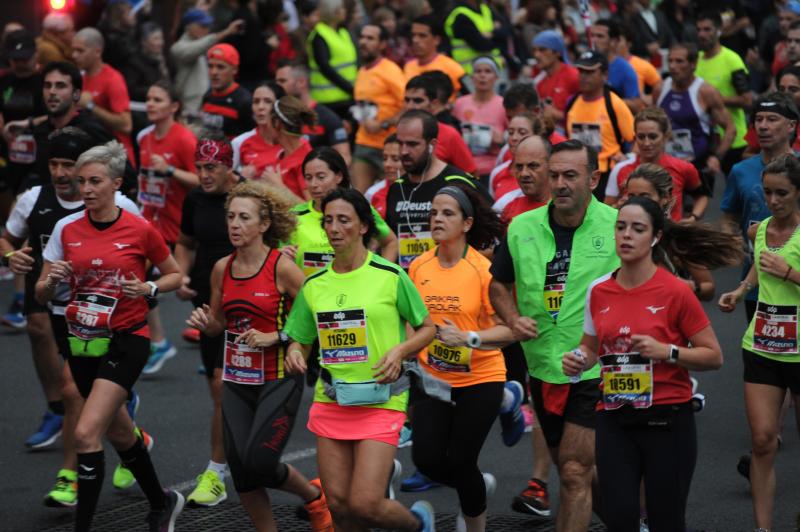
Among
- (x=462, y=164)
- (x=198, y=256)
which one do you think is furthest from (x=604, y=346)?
(x=462, y=164)

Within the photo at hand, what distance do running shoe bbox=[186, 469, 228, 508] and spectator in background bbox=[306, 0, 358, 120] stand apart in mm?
7683

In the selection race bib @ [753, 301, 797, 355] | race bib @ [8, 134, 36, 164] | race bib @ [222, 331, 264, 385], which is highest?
race bib @ [8, 134, 36, 164]

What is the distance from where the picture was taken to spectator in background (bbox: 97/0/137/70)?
1454cm

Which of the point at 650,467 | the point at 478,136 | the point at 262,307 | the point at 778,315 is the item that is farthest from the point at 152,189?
the point at 650,467

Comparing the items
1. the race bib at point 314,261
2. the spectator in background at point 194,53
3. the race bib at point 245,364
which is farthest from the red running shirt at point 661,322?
the spectator in background at point 194,53

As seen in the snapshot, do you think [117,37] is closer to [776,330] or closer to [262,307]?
[262,307]

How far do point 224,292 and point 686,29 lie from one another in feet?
45.7

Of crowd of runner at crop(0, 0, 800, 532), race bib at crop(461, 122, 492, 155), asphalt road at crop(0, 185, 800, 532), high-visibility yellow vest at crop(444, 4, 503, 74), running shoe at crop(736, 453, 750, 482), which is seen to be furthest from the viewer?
high-visibility yellow vest at crop(444, 4, 503, 74)

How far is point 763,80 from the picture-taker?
1916cm

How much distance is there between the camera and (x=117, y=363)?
7125mm

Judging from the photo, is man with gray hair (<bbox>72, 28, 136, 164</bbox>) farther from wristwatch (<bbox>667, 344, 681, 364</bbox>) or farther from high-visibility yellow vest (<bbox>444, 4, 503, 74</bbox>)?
wristwatch (<bbox>667, 344, 681, 364</bbox>)

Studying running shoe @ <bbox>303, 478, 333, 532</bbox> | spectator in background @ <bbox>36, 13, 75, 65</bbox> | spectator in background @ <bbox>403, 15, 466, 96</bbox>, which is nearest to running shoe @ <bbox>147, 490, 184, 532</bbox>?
running shoe @ <bbox>303, 478, 333, 532</bbox>

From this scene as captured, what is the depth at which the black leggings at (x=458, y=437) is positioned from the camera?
6652 millimetres

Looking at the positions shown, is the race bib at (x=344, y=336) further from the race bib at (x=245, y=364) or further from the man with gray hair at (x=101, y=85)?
the man with gray hair at (x=101, y=85)
